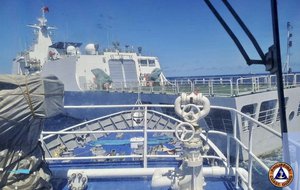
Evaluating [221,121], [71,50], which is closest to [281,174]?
[221,121]

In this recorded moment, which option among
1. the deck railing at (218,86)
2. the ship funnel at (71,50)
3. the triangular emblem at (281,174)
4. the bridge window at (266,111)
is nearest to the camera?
the triangular emblem at (281,174)

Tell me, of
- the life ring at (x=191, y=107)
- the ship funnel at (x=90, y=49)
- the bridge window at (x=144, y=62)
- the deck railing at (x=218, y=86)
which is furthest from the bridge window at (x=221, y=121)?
the ship funnel at (x=90, y=49)

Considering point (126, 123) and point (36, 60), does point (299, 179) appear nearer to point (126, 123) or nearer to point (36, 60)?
point (126, 123)

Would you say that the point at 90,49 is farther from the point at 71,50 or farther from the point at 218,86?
the point at 218,86

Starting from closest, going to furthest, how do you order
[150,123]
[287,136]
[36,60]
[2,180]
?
[287,136] → [2,180] → [150,123] → [36,60]

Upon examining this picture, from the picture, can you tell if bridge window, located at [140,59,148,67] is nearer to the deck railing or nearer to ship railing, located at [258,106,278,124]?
the deck railing

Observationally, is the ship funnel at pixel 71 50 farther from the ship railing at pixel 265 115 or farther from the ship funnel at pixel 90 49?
the ship railing at pixel 265 115

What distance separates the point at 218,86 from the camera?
66.3 feet

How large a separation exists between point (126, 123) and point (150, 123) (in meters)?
1.41

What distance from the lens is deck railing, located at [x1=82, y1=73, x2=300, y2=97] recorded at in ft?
45.7

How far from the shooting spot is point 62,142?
32.2ft

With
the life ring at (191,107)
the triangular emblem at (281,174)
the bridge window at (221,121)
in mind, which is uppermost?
the life ring at (191,107)

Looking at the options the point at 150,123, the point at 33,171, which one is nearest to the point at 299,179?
the point at 33,171

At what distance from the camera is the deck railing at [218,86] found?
45.7ft
